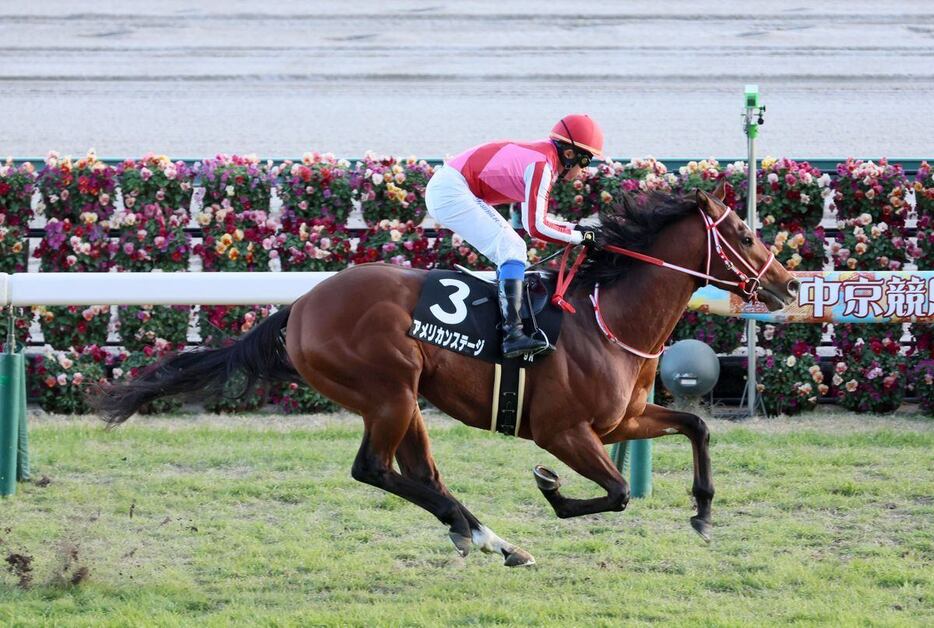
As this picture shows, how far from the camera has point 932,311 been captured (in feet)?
23.1

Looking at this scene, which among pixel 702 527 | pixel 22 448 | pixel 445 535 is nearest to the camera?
pixel 702 527

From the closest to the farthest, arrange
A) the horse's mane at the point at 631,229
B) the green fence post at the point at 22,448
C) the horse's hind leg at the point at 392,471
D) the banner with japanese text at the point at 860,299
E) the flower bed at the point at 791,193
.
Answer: the horse's hind leg at the point at 392,471
the horse's mane at the point at 631,229
the green fence post at the point at 22,448
the banner with japanese text at the point at 860,299
the flower bed at the point at 791,193

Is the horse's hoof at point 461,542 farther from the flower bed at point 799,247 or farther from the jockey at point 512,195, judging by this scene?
the flower bed at point 799,247

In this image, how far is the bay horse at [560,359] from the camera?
4.86 m

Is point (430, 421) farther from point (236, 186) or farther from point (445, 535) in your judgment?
point (445, 535)

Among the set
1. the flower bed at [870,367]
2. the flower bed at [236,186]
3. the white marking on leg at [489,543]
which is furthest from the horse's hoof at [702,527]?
the flower bed at [236,186]

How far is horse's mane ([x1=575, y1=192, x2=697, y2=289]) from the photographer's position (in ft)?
16.8

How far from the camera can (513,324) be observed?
15.8ft

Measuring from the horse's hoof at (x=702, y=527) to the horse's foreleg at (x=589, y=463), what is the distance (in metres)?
0.35

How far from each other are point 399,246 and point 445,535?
2.80 m

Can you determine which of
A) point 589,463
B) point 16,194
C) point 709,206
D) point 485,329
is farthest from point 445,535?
point 16,194

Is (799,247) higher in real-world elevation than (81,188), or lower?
lower

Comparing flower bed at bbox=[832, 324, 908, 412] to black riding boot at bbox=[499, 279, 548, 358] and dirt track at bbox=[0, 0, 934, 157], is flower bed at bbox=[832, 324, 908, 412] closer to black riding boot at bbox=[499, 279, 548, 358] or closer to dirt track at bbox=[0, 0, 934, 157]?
black riding boot at bbox=[499, 279, 548, 358]

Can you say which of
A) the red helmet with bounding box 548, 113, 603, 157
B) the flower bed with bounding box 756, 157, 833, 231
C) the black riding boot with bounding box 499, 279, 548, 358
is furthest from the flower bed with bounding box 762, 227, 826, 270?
the black riding boot with bounding box 499, 279, 548, 358
